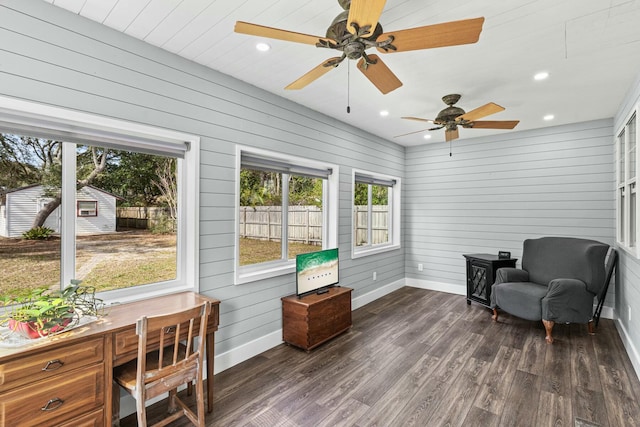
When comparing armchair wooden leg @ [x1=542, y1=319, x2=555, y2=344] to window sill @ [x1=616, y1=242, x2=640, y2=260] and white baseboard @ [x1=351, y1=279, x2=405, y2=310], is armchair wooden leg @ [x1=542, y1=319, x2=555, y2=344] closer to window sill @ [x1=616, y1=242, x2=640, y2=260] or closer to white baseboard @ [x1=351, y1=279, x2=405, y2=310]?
window sill @ [x1=616, y1=242, x2=640, y2=260]

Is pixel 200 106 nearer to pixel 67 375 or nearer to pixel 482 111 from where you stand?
pixel 67 375

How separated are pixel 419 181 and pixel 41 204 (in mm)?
5448

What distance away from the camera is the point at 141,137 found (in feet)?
7.98

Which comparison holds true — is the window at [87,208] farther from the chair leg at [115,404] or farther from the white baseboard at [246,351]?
the white baseboard at [246,351]

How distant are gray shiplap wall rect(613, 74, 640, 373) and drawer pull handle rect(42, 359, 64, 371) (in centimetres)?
435

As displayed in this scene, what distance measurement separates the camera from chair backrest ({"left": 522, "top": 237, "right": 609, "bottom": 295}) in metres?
3.70

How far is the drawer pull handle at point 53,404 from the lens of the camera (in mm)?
1595

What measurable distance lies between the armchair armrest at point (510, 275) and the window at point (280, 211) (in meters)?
2.29

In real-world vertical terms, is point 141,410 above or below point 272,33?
below

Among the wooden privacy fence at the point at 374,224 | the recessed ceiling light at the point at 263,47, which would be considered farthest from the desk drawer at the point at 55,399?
the wooden privacy fence at the point at 374,224

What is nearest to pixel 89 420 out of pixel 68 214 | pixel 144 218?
pixel 68 214

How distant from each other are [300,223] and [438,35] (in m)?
2.96

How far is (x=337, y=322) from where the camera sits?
3.63 metres

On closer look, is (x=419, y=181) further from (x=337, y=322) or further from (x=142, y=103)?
(x=142, y=103)
